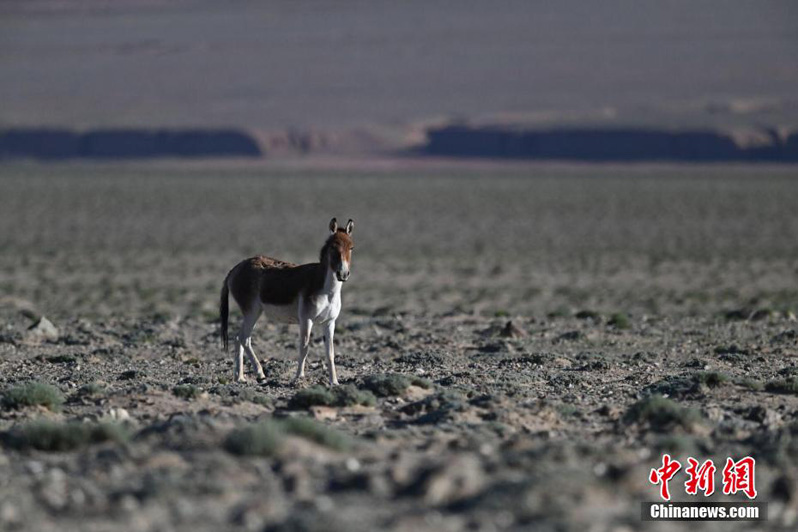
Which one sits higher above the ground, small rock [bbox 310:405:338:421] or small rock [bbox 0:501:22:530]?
small rock [bbox 310:405:338:421]

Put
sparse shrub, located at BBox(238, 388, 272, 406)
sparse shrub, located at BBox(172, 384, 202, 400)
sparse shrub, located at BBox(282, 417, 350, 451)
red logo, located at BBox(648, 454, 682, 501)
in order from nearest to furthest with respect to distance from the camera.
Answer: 1. red logo, located at BBox(648, 454, 682, 501)
2. sparse shrub, located at BBox(282, 417, 350, 451)
3. sparse shrub, located at BBox(238, 388, 272, 406)
4. sparse shrub, located at BBox(172, 384, 202, 400)

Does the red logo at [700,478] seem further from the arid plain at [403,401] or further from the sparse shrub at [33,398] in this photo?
the sparse shrub at [33,398]

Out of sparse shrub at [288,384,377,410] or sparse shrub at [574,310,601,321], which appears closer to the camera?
sparse shrub at [288,384,377,410]

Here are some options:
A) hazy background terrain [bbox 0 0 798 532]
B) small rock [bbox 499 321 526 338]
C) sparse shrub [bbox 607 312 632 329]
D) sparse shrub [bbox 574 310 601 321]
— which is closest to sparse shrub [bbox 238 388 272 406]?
hazy background terrain [bbox 0 0 798 532]

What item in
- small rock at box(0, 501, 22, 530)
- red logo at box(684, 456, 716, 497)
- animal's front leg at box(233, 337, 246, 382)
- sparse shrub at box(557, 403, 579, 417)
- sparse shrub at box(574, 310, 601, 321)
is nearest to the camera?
small rock at box(0, 501, 22, 530)

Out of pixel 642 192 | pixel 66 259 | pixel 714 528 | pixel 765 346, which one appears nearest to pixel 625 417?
pixel 714 528

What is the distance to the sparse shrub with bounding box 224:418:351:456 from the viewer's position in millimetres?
8992

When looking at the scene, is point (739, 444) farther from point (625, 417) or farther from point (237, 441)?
point (237, 441)

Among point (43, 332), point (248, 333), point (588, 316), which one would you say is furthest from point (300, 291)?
point (588, 316)

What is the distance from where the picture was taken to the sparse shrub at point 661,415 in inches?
434

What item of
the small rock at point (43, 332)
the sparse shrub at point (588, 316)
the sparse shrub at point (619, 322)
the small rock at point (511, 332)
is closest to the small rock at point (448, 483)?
the small rock at point (511, 332)

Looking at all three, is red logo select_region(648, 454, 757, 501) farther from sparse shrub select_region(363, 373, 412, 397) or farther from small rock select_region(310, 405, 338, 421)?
sparse shrub select_region(363, 373, 412, 397)

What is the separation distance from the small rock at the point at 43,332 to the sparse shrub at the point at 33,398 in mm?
6466

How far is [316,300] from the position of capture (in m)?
13.7
